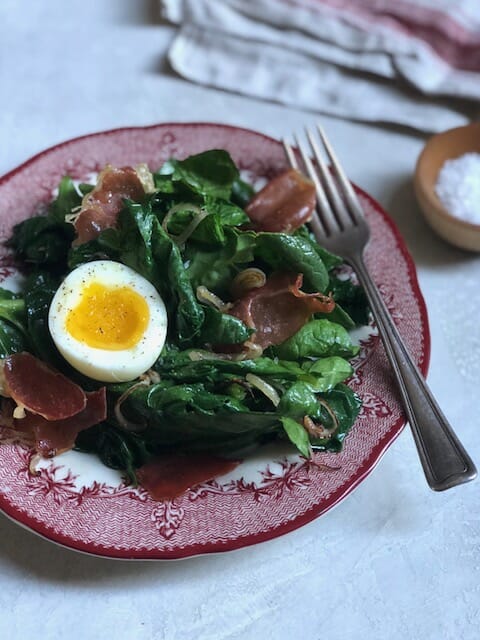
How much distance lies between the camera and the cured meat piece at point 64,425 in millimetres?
2156

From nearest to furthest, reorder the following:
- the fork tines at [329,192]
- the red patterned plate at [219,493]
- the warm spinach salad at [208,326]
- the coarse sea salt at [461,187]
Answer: the red patterned plate at [219,493], the warm spinach salad at [208,326], the fork tines at [329,192], the coarse sea salt at [461,187]

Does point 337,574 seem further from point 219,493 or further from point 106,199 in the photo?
point 106,199

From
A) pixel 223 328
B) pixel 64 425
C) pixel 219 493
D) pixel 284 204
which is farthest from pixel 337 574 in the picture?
pixel 284 204

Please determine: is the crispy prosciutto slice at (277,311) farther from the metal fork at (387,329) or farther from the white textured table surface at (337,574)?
the white textured table surface at (337,574)

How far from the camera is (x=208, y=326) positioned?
2287mm

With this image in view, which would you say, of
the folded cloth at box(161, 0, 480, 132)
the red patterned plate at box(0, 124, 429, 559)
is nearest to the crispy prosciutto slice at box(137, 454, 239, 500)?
the red patterned plate at box(0, 124, 429, 559)

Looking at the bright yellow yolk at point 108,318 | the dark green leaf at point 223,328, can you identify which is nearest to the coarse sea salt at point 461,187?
the dark green leaf at point 223,328

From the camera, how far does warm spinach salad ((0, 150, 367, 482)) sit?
218 centimetres

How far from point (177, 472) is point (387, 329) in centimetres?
80

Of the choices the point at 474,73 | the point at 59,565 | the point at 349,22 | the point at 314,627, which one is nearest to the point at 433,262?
the point at 474,73

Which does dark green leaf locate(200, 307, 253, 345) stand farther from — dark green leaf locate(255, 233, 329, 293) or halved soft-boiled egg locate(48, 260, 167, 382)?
dark green leaf locate(255, 233, 329, 293)

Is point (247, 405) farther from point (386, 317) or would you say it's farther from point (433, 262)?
point (433, 262)

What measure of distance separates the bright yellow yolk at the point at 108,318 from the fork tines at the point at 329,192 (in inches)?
32.4

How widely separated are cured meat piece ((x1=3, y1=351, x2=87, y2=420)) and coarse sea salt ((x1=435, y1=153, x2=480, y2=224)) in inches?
62.4
